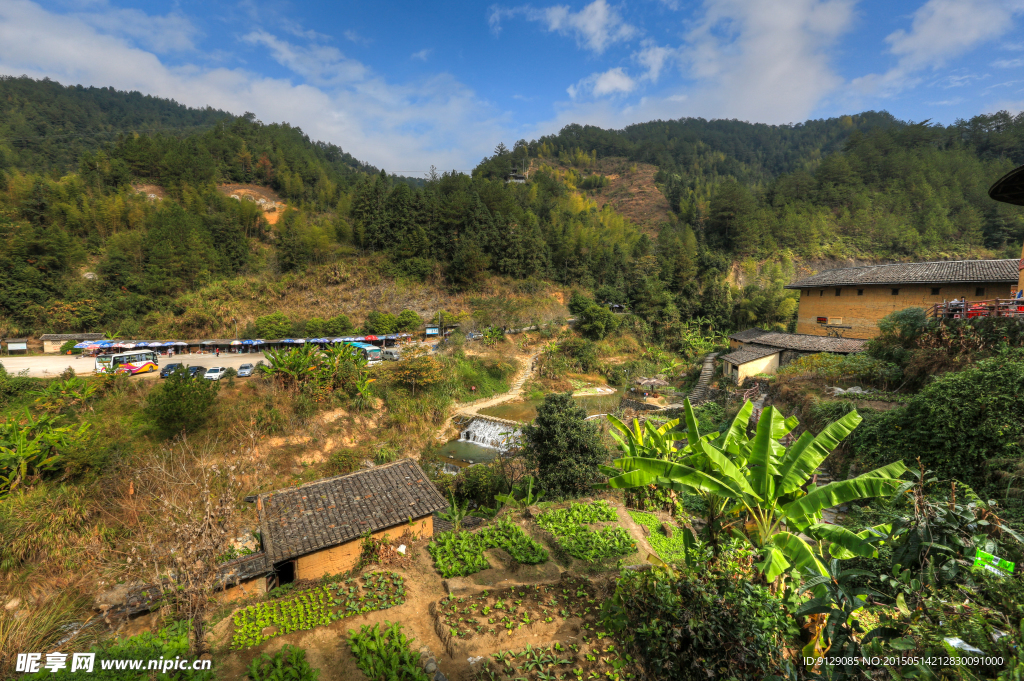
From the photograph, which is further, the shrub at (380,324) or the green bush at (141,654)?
the shrub at (380,324)

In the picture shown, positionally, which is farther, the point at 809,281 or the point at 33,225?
the point at 33,225

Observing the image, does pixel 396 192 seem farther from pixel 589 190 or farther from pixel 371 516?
pixel 589 190

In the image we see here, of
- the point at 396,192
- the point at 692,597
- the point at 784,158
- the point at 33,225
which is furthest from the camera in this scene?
the point at 784,158

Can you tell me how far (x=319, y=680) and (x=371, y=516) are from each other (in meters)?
4.21

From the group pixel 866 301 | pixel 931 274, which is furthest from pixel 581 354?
pixel 931 274

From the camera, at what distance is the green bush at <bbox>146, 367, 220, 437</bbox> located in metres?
14.6

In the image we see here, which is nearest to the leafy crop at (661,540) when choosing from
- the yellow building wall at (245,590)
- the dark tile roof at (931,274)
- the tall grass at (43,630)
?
the yellow building wall at (245,590)

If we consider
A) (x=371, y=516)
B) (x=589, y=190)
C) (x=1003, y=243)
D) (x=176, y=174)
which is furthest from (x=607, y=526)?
(x=589, y=190)

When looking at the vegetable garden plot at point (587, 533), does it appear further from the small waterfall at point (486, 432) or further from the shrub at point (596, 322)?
the shrub at point (596, 322)

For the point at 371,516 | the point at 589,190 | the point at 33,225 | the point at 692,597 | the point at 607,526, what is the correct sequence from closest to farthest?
the point at 692,597
the point at 607,526
the point at 371,516
the point at 33,225
the point at 589,190

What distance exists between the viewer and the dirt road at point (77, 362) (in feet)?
62.6

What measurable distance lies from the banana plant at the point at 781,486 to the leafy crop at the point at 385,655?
3.31 meters

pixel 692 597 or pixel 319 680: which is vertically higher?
pixel 692 597

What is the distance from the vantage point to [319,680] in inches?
184
